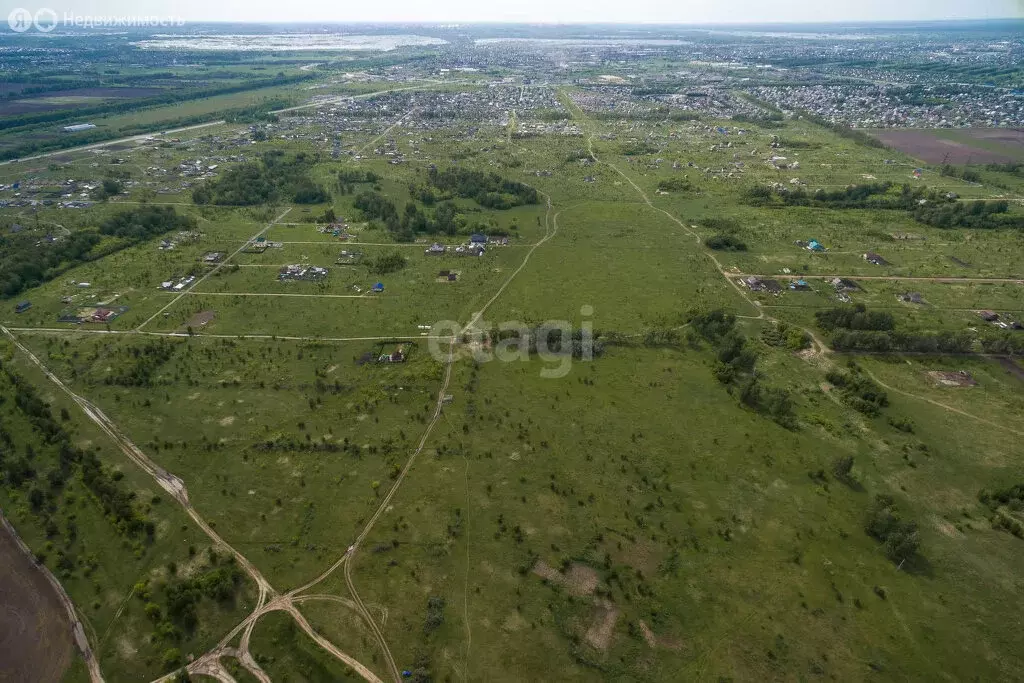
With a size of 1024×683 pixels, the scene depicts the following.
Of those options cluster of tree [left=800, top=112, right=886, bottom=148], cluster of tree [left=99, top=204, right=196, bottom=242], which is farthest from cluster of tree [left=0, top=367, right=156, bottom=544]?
cluster of tree [left=800, top=112, right=886, bottom=148]

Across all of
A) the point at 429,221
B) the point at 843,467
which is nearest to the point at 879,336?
the point at 843,467

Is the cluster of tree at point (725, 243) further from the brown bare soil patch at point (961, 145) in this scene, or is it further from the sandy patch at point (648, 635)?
the brown bare soil patch at point (961, 145)

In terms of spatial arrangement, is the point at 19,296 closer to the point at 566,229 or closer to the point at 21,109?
the point at 566,229

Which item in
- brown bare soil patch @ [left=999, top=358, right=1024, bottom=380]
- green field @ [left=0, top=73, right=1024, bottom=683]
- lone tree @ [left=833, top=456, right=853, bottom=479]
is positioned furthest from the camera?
brown bare soil patch @ [left=999, top=358, right=1024, bottom=380]

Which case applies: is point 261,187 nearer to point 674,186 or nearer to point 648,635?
point 674,186

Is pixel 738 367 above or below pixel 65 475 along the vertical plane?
above

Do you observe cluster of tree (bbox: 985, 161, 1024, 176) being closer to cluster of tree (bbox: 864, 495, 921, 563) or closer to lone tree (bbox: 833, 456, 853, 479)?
lone tree (bbox: 833, 456, 853, 479)

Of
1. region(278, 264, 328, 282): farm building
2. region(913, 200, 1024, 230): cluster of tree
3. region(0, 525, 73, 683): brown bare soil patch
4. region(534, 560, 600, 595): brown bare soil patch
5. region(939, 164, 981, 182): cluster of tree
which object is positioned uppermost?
region(939, 164, 981, 182): cluster of tree
